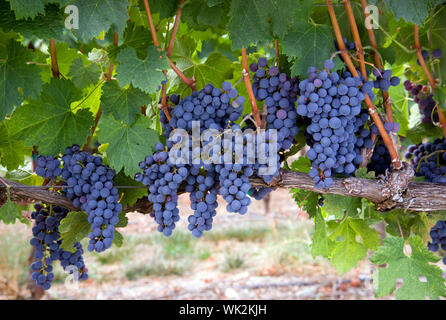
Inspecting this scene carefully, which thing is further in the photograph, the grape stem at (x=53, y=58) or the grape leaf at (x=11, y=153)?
the grape leaf at (x=11, y=153)

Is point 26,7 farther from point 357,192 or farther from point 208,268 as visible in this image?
point 208,268

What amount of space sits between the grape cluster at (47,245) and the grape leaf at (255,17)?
84cm

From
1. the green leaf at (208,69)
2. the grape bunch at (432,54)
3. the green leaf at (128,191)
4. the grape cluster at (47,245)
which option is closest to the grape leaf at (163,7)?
the green leaf at (208,69)

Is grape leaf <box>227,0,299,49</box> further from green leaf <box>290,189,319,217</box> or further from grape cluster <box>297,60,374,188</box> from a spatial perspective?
green leaf <box>290,189,319,217</box>

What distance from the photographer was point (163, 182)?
113 centimetres

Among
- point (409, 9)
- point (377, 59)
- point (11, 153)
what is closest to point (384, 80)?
point (377, 59)

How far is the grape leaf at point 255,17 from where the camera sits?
106 cm

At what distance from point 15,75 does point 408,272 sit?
1.22m

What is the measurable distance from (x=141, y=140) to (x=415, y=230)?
105 cm

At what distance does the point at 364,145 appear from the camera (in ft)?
4.15

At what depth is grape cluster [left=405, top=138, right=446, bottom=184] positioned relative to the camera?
1.42 meters

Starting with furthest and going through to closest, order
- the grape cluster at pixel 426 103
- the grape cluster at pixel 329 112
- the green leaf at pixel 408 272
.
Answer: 1. the grape cluster at pixel 426 103
2. the green leaf at pixel 408 272
3. the grape cluster at pixel 329 112

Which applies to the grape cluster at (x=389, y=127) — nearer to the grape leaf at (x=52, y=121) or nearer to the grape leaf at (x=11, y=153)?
the grape leaf at (x=52, y=121)
